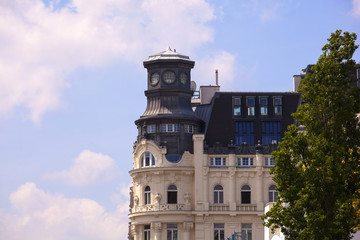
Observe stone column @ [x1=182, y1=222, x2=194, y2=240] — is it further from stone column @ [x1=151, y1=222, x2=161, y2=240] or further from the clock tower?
the clock tower

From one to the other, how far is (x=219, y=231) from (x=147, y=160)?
13.2m

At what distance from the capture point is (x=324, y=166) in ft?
214

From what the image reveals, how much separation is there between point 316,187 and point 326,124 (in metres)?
4.45

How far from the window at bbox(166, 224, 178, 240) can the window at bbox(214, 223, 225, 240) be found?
5111 millimetres

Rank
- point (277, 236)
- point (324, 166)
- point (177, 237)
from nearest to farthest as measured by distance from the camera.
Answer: point (324, 166), point (277, 236), point (177, 237)

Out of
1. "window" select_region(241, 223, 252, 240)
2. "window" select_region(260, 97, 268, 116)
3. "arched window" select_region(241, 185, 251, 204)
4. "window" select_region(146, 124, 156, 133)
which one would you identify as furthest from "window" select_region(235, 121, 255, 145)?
"window" select_region(241, 223, 252, 240)

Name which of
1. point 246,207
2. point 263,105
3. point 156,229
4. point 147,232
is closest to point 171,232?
point 156,229

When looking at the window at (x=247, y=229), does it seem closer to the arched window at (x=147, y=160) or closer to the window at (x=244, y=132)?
the window at (x=244, y=132)

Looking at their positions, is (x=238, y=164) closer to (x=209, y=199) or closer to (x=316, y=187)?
(x=209, y=199)

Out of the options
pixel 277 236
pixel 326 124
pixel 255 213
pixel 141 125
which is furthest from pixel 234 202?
pixel 326 124

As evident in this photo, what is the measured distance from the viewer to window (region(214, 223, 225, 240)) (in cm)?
12619

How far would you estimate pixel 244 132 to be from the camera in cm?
13312

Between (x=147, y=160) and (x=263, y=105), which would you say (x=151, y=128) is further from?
(x=263, y=105)

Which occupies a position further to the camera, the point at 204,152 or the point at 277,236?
the point at 204,152
